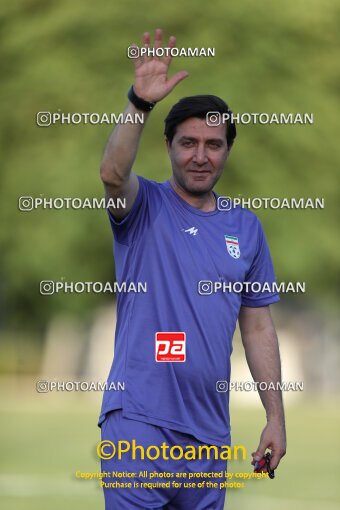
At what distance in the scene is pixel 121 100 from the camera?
15961 mm

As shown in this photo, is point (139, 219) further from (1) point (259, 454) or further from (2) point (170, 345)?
(1) point (259, 454)

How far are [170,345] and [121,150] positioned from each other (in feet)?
2.57

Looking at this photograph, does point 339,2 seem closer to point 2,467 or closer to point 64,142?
point 64,142

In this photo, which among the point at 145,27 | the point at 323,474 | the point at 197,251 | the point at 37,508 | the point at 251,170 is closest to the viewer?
the point at 197,251

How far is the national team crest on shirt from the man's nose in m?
0.33

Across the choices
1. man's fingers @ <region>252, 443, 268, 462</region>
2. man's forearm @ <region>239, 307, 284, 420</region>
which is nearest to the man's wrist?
man's forearm @ <region>239, 307, 284, 420</region>

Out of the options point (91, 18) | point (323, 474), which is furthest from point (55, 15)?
point (323, 474)

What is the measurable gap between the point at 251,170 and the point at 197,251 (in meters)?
11.7

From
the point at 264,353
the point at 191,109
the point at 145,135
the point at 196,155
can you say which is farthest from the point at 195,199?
the point at 145,135

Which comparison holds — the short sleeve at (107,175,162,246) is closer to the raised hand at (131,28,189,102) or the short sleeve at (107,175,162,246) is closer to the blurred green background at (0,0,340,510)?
the raised hand at (131,28,189,102)

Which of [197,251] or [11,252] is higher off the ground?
[11,252]

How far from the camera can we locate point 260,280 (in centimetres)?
557

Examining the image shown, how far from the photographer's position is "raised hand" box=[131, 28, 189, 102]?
192 inches

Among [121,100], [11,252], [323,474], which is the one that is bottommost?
[323,474]
